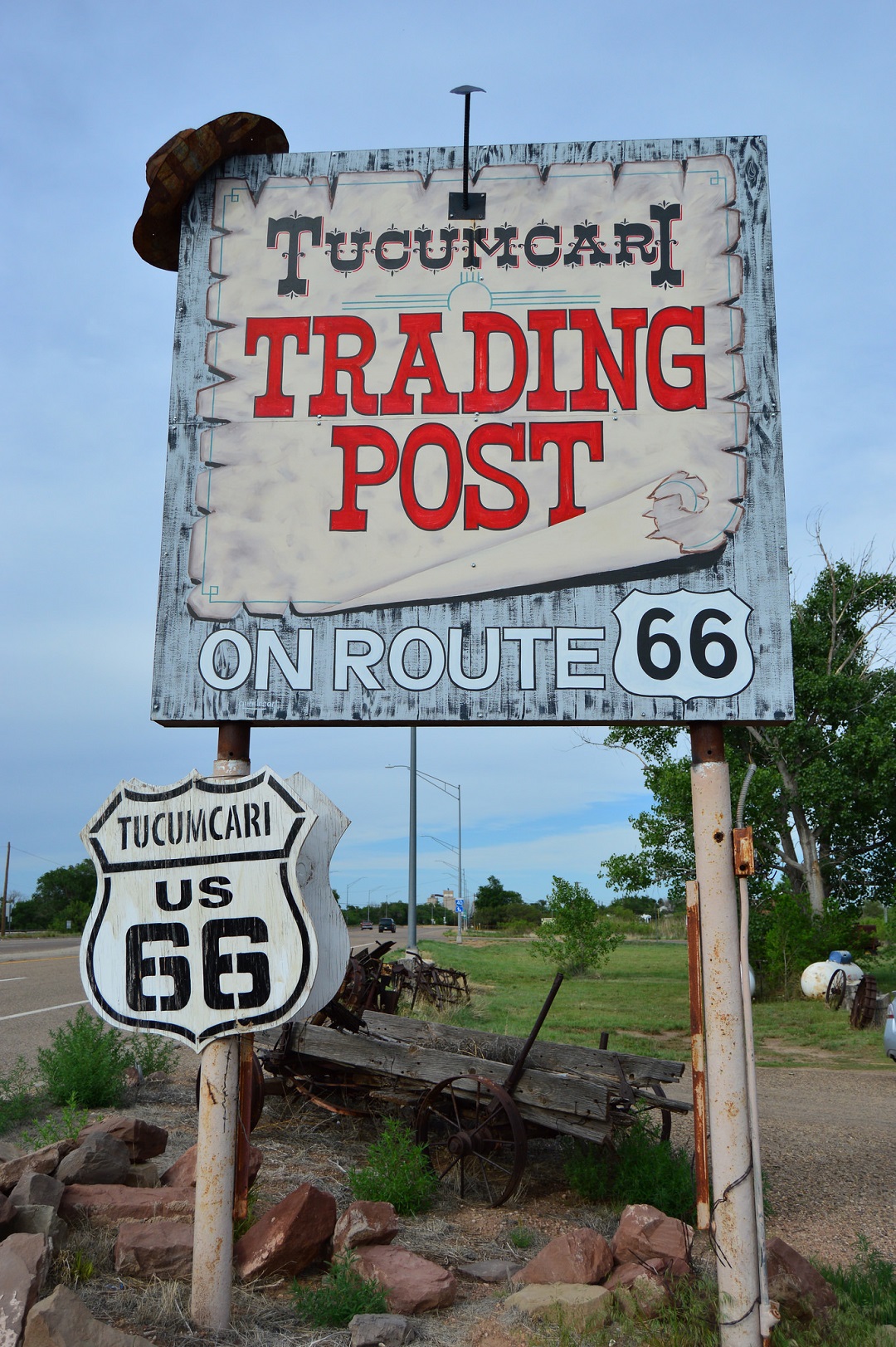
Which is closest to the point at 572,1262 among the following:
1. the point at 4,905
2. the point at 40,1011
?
the point at 40,1011

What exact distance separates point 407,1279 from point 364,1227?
396 millimetres

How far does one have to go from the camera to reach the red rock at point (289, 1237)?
4.54 metres

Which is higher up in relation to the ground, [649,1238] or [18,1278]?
[18,1278]

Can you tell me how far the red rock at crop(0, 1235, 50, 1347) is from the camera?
350 cm

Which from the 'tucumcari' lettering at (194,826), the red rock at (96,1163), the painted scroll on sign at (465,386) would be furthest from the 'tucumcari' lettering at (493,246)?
the red rock at (96,1163)

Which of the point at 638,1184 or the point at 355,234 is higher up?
the point at 355,234

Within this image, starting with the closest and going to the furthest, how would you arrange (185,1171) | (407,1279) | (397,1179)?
(407,1279)
(185,1171)
(397,1179)

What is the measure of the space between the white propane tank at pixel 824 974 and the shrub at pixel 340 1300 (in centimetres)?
1702

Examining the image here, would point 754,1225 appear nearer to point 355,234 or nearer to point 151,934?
point 151,934

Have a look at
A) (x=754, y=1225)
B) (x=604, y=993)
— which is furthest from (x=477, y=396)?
(x=604, y=993)

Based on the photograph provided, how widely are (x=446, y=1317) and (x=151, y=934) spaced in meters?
2.18

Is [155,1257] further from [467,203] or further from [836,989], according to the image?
[836,989]

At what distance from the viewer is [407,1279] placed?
4.46 metres

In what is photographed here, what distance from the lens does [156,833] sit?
4.29 meters
